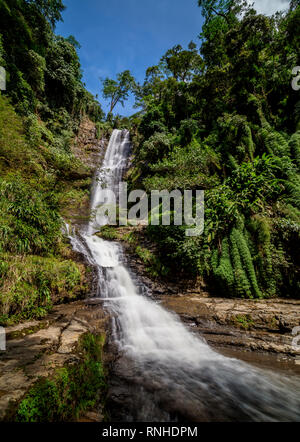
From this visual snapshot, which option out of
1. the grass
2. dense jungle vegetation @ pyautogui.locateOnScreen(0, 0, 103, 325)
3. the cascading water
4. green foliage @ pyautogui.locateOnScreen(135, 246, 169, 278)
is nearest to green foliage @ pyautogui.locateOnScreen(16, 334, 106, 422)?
the cascading water

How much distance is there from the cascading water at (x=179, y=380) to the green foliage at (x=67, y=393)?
0.36 m

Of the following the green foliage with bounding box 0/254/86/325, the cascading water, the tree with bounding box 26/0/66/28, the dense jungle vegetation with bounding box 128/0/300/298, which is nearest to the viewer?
the cascading water

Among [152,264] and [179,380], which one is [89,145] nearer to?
[152,264]

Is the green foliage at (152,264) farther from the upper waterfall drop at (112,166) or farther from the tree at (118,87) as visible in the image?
the tree at (118,87)

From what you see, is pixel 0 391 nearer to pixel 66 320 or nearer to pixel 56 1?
pixel 66 320

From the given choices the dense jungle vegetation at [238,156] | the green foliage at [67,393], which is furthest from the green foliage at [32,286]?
the dense jungle vegetation at [238,156]

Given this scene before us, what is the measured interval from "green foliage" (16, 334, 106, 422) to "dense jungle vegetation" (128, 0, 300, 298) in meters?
4.32

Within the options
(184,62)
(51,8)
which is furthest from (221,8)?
(51,8)

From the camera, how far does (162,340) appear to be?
397cm

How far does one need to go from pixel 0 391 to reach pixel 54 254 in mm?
4152

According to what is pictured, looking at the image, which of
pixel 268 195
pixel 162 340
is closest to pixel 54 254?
pixel 162 340

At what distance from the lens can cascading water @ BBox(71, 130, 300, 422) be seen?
2264 mm

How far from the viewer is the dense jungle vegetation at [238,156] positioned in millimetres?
5480

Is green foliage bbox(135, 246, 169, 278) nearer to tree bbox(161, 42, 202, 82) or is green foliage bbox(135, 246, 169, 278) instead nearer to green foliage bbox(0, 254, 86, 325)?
green foliage bbox(0, 254, 86, 325)
